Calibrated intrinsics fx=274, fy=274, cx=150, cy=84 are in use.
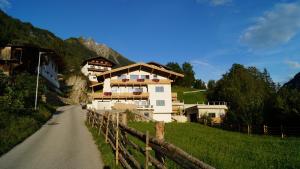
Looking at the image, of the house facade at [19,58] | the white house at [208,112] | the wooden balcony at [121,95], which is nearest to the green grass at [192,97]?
the white house at [208,112]

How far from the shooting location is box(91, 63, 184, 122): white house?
5162 centimetres

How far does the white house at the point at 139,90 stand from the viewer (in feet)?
169

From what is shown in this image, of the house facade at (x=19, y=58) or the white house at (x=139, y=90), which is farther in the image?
the house facade at (x=19, y=58)

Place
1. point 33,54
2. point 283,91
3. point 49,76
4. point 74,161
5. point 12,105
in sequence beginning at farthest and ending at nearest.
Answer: point 49,76 → point 33,54 → point 283,91 → point 12,105 → point 74,161

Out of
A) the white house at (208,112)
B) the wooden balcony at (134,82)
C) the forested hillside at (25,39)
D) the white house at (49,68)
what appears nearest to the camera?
the wooden balcony at (134,82)

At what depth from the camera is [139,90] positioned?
54.4 metres

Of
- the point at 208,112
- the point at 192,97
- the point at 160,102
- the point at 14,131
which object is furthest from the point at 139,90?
the point at 192,97

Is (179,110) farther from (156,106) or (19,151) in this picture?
(19,151)

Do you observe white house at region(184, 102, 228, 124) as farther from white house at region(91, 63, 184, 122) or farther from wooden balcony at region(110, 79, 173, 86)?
wooden balcony at region(110, 79, 173, 86)

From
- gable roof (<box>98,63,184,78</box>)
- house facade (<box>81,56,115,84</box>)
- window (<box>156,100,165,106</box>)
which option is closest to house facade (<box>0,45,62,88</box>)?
gable roof (<box>98,63,184,78</box>)

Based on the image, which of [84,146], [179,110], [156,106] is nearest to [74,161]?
[84,146]

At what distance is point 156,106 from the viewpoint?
52.0 m

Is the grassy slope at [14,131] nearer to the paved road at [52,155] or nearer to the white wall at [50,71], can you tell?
the paved road at [52,155]

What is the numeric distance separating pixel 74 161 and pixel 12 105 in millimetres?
18928
